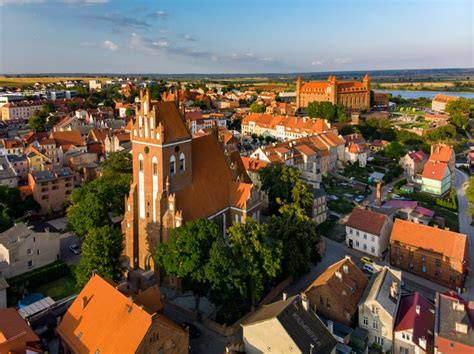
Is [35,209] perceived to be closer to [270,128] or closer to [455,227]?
[455,227]

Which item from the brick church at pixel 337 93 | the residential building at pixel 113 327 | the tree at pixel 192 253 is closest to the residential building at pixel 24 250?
the residential building at pixel 113 327

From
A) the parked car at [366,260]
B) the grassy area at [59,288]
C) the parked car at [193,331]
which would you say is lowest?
the grassy area at [59,288]

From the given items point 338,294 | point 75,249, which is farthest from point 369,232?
point 75,249

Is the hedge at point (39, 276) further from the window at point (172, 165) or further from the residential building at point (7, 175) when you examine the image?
the residential building at point (7, 175)

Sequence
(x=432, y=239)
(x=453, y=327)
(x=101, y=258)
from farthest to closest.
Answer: (x=432, y=239), (x=101, y=258), (x=453, y=327)

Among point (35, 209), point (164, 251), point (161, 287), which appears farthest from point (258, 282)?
point (35, 209)

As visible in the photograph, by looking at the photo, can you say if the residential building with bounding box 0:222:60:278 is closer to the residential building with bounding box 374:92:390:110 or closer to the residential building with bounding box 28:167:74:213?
the residential building with bounding box 28:167:74:213

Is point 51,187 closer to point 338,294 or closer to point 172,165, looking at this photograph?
point 172,165
